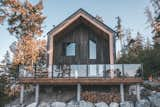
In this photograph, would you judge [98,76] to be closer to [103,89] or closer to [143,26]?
[103,89]

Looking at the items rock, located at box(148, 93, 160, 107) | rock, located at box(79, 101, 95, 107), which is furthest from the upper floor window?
rock, located at box(148, 93, 160, 107)

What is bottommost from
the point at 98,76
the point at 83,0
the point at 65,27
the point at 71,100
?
the point at 71,100

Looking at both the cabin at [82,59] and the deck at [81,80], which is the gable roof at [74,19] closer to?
the cabin at [82,59]

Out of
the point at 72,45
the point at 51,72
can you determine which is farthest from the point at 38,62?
the point at 51,72

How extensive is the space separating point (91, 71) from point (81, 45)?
3537 millimetres

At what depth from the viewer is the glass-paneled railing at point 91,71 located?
694 inches

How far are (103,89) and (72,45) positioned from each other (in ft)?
15.6

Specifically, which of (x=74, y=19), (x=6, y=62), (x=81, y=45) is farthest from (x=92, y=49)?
(x=6, y=62)

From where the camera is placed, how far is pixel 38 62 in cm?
3612

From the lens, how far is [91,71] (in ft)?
58.9

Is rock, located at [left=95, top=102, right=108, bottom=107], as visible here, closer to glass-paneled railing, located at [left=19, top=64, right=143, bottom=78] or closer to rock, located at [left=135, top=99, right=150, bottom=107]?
glass-paneled railing, located at [left=19, top=64, right=143, bottom=78]

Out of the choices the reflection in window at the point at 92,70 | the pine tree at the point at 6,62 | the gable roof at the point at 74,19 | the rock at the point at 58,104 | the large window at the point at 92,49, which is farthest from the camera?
the pine tree at the point at 6,62

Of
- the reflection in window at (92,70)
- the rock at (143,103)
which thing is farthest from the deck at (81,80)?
the rock at (143,103)

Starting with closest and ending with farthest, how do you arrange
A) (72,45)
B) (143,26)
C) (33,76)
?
(33,76) → (72,45) → (143,26)
